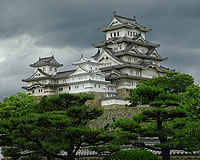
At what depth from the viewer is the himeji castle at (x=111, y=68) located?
56.7 metres

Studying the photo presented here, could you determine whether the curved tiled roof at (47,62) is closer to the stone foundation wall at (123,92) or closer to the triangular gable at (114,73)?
the triangular gable at (114,73)

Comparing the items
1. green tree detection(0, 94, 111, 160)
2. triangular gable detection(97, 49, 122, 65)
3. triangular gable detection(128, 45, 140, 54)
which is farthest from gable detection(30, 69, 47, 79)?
green tree detection(0, 94, 111, 160)

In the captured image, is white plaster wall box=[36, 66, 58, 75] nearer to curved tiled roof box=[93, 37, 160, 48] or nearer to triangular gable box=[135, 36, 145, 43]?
curved tiled roof box=[93, 37, 160, 48]

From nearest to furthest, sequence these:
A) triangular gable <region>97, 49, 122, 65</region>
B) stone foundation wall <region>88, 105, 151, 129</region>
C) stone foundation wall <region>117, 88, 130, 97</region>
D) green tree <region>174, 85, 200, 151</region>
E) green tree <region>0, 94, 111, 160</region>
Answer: green tree <region>174, 85, 200, 151</region> < green tree <region>0, 94, 111, 160</region> < stone foundation wall <region>88, 105, 151, 129</region> < stone foundation wall <region>117, 88, 130, 97</region> < triangular gable <region>97, 49, 122, 65</region>

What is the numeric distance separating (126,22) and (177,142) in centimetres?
4742

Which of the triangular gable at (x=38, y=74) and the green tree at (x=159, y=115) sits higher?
the triangular gable at (x=38, y=74)

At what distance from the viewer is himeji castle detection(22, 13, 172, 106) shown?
2232 inches

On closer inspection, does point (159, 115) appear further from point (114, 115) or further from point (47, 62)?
point (47, 62)

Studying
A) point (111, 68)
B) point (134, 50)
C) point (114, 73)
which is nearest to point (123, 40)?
point (134, 50)

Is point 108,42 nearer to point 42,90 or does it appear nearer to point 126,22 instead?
point 126,22

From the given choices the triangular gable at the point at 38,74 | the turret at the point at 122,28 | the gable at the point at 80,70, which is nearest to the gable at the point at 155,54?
the turret at the point at 122,28

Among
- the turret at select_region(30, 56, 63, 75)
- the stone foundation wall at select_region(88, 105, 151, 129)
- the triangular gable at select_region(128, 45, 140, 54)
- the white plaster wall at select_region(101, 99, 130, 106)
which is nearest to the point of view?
the stone foundation wall at select_region(88, 105, 151, 129)

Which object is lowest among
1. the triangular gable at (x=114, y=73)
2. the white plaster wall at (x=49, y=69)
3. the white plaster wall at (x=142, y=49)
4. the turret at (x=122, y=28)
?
the triangular gable at (x=114, y=73)

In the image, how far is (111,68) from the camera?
6025 centimetres
